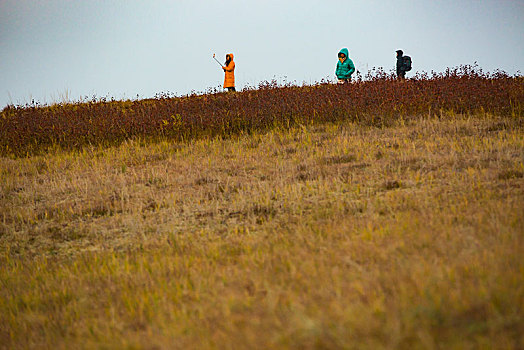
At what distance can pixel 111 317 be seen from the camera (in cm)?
264

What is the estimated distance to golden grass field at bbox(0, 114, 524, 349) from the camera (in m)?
1.97

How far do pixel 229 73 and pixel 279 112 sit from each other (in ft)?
25.0

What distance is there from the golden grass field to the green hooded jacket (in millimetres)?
8314

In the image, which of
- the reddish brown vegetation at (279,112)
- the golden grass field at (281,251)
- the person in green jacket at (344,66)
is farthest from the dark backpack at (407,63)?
the golden grass field at (281,251)

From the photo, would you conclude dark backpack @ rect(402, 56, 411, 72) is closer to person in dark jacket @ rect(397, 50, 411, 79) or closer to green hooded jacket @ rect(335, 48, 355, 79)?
person in dark jacket @ rect(397, 50, 411, 79)

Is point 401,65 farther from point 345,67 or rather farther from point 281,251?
point 281,251

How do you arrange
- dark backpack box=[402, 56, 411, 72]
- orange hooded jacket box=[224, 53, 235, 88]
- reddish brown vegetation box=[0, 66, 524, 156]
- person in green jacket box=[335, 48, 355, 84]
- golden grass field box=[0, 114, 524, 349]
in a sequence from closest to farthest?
golden grass field box=[0, 114, 524, 349] < reddish brown vegetation box=[0, 66, 524, 156] < person in green jacket box=[335, 48, 355, 84] < dark backpack box=[402, 56, 411, 72] < orange hooded jacket box=[224, 53, 235, 88]

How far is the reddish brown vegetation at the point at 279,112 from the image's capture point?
9.61m

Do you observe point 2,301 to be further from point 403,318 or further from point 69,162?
point 69,162

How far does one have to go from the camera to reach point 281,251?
→ 315 cm

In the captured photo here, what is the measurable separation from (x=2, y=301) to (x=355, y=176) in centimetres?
383

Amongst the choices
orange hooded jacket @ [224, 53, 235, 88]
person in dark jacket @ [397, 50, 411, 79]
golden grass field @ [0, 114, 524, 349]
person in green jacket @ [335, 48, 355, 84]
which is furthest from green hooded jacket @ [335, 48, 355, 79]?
golden grass field @ [0, 114, 524, 349]

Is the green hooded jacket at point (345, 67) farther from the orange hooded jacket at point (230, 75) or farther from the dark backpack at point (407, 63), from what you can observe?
the orange hooded jacket at point (230, 75)

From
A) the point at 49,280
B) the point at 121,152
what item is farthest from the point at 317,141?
the point at 49,280
